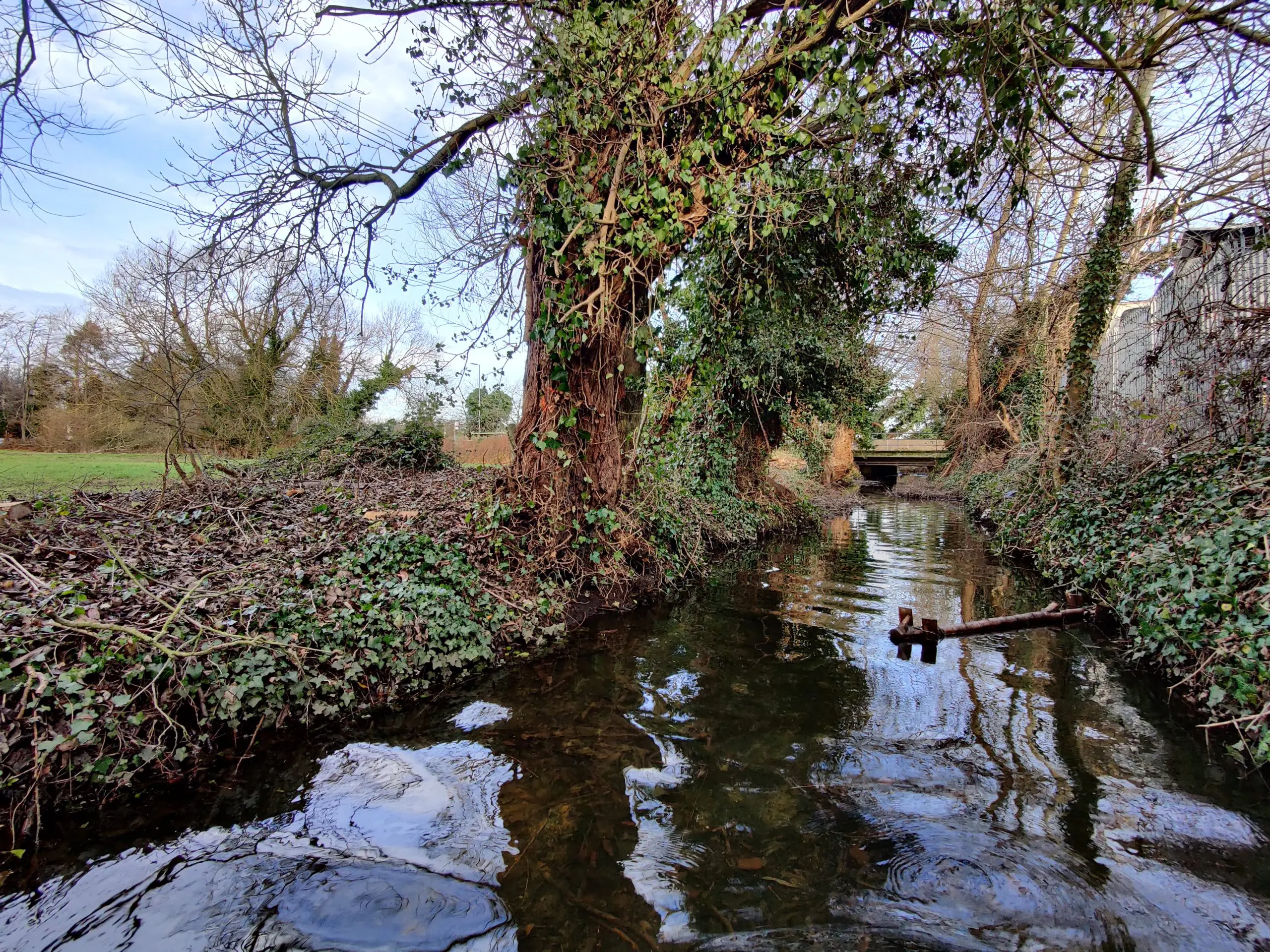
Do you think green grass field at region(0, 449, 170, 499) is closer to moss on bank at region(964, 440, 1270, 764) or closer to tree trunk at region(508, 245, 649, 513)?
tree trunk at region(508, 245, 649, 513)

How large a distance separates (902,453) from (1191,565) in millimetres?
21936

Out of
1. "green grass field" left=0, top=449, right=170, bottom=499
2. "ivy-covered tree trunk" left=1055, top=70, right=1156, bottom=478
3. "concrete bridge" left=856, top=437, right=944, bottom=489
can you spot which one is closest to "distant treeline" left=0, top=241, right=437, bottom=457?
"green grass field" left=0, top=449, right=170, bottom=499

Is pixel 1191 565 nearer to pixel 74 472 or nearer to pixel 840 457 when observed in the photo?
pixel 74 472

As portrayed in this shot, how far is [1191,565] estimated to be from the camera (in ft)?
16.1

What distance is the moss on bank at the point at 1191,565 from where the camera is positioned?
12.7ft

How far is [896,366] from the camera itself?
18.1 meters

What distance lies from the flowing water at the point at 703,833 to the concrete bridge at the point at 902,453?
→ 21.3 meters

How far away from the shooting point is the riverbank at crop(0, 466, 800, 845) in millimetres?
3252

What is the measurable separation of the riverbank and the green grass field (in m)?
2.18

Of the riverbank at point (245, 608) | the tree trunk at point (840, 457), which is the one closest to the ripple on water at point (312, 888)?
the riverbank at point (245, 608)

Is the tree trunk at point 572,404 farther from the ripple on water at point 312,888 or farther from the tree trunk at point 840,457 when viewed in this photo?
the tree trunk at point 840,457

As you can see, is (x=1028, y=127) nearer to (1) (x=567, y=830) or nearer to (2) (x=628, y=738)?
(2) (x=628, y=738)

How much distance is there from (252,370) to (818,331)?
14166 mm

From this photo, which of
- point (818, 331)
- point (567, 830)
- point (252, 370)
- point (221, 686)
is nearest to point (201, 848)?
point (221, 686)
